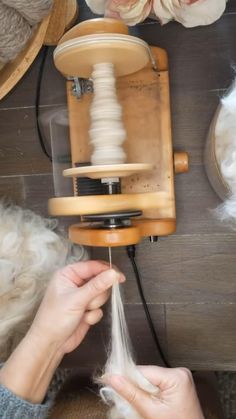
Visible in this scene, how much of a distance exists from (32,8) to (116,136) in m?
0.28

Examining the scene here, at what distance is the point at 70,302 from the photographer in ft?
2.88

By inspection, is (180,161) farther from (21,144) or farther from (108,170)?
(21,144)

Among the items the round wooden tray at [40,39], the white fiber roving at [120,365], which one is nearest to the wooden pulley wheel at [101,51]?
the round wooden tray at [40,39]

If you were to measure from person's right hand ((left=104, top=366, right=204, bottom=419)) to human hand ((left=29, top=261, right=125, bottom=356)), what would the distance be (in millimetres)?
149

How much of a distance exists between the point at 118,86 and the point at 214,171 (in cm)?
28

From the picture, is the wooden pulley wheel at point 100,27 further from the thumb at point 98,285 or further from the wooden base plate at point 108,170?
the thumb at point 98,285

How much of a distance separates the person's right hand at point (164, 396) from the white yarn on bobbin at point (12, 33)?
0.67 m

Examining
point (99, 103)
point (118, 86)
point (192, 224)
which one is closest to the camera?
point (99, 103)

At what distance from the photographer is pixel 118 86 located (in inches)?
39.0

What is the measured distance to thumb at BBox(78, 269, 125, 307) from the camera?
82cm

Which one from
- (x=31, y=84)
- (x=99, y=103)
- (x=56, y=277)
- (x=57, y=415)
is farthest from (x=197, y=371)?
(x=31, y=84)

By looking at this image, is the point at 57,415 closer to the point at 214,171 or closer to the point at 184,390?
the point at 184,390

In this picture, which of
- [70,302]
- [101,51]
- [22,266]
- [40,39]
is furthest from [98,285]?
[40,39]

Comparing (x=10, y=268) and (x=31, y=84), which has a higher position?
(x=31, y=84)
